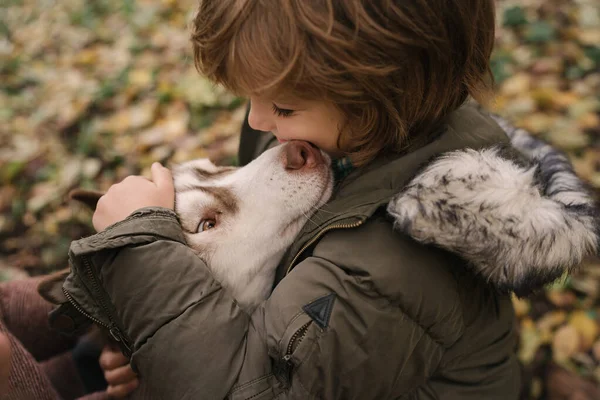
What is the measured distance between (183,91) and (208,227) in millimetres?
2826

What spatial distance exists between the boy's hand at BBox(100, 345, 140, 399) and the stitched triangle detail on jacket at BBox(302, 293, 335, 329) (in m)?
1.00

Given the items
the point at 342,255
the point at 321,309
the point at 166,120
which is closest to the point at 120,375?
the point at 321,309

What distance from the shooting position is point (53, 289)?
6.80ft

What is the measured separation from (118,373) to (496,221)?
1687 mm

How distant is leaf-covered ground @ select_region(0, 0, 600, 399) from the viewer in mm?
3078

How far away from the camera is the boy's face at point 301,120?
187 cm

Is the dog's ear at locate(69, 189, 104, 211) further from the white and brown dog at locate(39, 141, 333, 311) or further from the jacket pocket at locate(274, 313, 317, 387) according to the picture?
the jacket pocket at locate(274, 313, 317, 387)

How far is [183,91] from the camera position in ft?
15.4

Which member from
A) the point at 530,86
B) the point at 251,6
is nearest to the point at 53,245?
the point at 251,6

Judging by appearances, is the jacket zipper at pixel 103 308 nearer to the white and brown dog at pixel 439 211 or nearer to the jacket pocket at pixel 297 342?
the white and brown dog at pixel 439 211

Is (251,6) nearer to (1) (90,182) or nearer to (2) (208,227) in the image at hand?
(2) (208,227)

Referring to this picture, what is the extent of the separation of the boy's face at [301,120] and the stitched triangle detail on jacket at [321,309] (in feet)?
2.15

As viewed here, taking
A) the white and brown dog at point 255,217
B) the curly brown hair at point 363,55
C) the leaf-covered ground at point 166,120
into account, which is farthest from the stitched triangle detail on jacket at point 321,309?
the leaf-covered ground at point 166,120

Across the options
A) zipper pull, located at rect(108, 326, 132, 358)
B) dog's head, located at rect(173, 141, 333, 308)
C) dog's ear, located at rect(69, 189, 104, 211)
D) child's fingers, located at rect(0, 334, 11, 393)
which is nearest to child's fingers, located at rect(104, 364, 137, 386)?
zipper pull, located at rect(108, 326, 132, 358)
